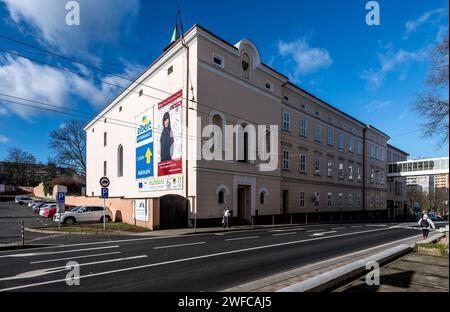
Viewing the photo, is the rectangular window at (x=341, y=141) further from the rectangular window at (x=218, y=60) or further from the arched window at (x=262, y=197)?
the rectangular window at (x=218, y=60)

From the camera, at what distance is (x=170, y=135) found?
84.9ft

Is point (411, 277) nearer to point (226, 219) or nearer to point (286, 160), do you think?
point (226, 219)

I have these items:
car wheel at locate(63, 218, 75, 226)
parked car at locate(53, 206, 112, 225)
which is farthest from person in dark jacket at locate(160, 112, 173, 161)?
car wheel at locate(63, 218, 75, 226)

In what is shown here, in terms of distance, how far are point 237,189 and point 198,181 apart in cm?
502

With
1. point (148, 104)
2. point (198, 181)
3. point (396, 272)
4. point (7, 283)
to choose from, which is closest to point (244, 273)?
point (396, 272)

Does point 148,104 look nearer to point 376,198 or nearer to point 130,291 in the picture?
point 130,291

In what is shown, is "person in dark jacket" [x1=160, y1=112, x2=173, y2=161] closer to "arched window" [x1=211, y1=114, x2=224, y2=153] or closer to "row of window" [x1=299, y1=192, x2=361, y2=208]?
"arched window" [x1=211, y1=114, x2=224, y2=153]

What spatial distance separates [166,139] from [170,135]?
783 mm

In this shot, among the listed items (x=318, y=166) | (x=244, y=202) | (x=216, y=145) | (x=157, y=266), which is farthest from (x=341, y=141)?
(x=157, y=266)

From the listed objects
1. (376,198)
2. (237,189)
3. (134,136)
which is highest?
(134,136)

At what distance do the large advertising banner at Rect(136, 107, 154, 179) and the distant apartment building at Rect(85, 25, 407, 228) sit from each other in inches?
4.0

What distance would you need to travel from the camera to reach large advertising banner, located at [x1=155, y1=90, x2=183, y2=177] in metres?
24.6

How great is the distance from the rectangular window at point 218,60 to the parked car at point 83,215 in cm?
1609

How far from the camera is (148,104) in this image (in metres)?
30.6
